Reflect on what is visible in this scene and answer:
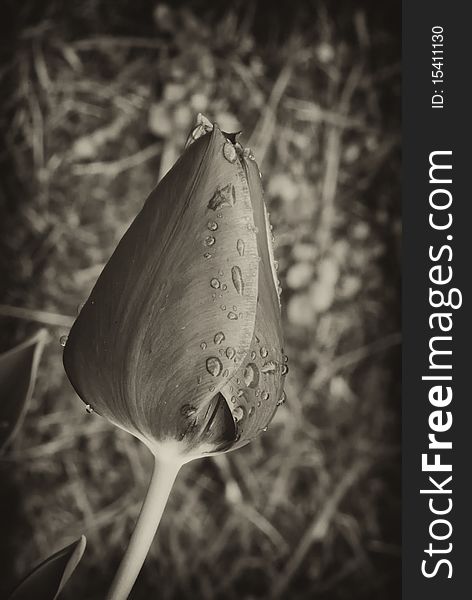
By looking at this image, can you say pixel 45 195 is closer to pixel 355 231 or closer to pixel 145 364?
pixel 355 231

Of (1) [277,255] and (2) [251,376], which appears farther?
(1) [277,255]

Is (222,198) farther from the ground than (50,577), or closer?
farther from the ground

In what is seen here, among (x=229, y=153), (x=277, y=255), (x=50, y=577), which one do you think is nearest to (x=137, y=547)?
(x=50, y=577)

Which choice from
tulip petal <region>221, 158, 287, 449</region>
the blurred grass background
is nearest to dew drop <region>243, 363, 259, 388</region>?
tulip petal <region>221, 158, 287, 449</region>

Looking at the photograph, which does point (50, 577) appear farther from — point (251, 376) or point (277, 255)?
point (277, 255)

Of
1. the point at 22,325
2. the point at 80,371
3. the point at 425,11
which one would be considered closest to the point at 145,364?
the point at 80,371

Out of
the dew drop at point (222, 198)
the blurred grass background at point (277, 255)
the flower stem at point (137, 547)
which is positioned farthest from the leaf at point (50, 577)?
the blurred grass background at point (277, 255)

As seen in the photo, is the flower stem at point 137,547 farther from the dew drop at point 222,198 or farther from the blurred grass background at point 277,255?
the blurred grass background at point 277,255
